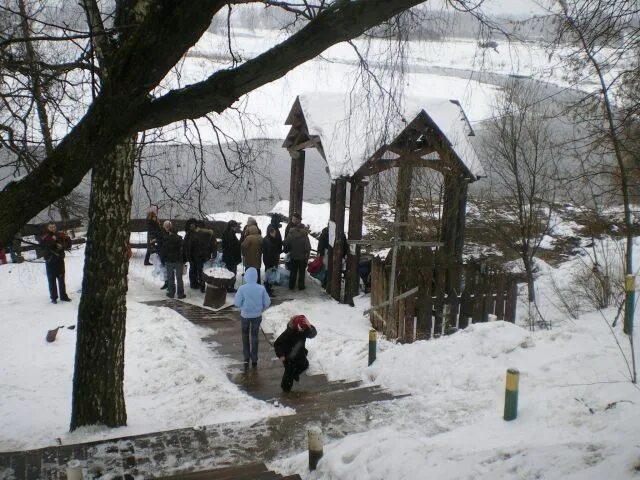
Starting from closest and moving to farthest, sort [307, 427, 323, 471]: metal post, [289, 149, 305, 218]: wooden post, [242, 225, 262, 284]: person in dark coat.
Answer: [307, 427, 323, 471]: metal post, [242, 225, 262, 284]: person in dark coat, [289, 149, 305, 218]: wooden post

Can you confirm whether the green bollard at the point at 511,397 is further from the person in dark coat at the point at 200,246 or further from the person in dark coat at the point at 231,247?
the person in dark coat at the point at 231,247

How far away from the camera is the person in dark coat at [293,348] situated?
704cm

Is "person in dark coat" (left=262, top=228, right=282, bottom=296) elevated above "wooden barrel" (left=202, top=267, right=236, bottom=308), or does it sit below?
above

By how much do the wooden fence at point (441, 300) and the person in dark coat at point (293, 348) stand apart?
8.27ft

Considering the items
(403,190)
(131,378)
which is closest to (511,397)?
(131,378)

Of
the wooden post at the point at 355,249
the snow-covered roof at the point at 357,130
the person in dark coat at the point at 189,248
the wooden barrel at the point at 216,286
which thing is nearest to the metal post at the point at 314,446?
the wooden barrel at the point at 216,286

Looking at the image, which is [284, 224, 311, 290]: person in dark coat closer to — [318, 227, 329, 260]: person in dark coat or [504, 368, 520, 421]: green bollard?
[318, 227, 329, 260]: person in dark coat

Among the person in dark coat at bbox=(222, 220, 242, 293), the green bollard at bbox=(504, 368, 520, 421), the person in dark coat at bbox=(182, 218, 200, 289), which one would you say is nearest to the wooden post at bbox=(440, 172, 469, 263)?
the person in dark coat at bbox=(222, 220, 242, 293)

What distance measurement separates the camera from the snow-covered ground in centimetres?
397

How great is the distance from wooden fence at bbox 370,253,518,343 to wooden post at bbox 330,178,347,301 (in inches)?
60.5

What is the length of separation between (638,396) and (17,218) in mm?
4979

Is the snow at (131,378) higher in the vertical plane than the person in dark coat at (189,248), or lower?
lower

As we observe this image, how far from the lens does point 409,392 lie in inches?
259

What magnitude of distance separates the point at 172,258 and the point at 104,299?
5.11 m
